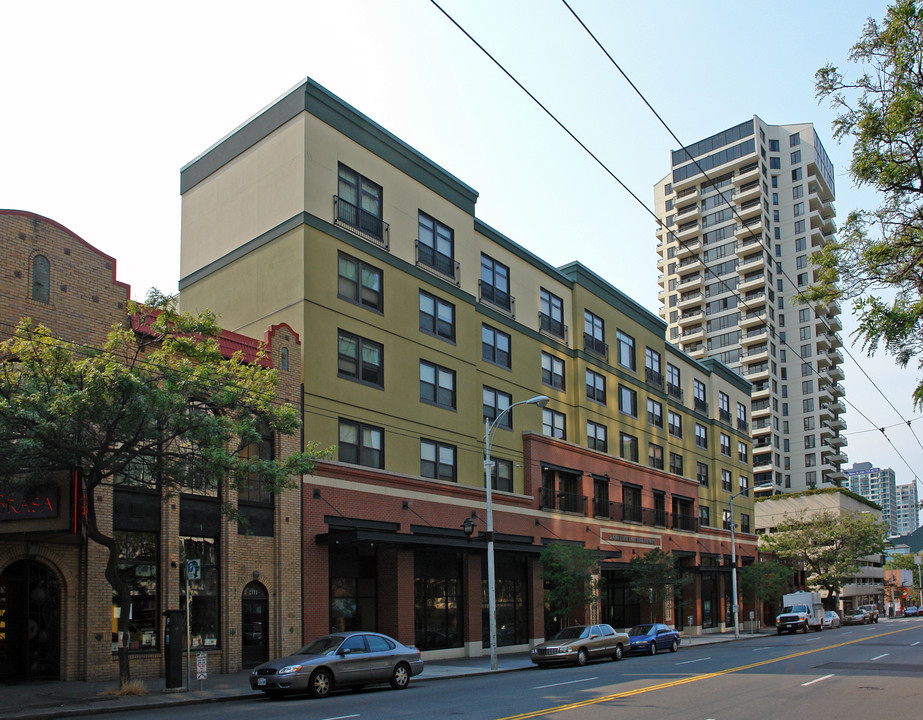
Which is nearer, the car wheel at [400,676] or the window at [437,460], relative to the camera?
the car wheel at [400,676]

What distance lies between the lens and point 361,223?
3253 cm

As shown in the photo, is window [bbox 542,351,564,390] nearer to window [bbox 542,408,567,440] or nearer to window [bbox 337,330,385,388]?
window [bbox 542,408,567,440]

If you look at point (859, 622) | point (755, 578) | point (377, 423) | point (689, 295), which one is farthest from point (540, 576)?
point (689, 295)

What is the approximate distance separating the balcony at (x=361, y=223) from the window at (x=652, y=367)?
25481mm

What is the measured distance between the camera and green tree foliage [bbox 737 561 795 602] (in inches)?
2365

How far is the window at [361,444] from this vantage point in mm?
30391

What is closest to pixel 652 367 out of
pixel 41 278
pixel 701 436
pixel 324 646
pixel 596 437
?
pixel 701 436

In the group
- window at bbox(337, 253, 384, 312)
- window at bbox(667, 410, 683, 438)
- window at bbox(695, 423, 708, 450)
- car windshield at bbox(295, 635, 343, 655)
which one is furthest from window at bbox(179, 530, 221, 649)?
window at bbox(695, 423, 708, 450)

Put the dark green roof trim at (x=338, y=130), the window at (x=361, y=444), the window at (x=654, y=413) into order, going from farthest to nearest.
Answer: the window at (x=654, y=413), the dark green roof trim at (x=338, y=130), the window at (x=361, y=444)

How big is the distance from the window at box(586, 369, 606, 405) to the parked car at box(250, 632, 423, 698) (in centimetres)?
2578

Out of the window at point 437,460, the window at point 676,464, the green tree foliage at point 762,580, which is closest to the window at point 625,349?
the window at point 676,464

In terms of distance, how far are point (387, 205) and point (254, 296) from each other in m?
6.27

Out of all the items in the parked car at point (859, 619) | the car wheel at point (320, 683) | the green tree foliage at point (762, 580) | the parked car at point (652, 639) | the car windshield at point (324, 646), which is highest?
the car windshield at point (324, 646)

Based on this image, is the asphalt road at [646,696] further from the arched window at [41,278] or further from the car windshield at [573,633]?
the arched window at [41,278]
